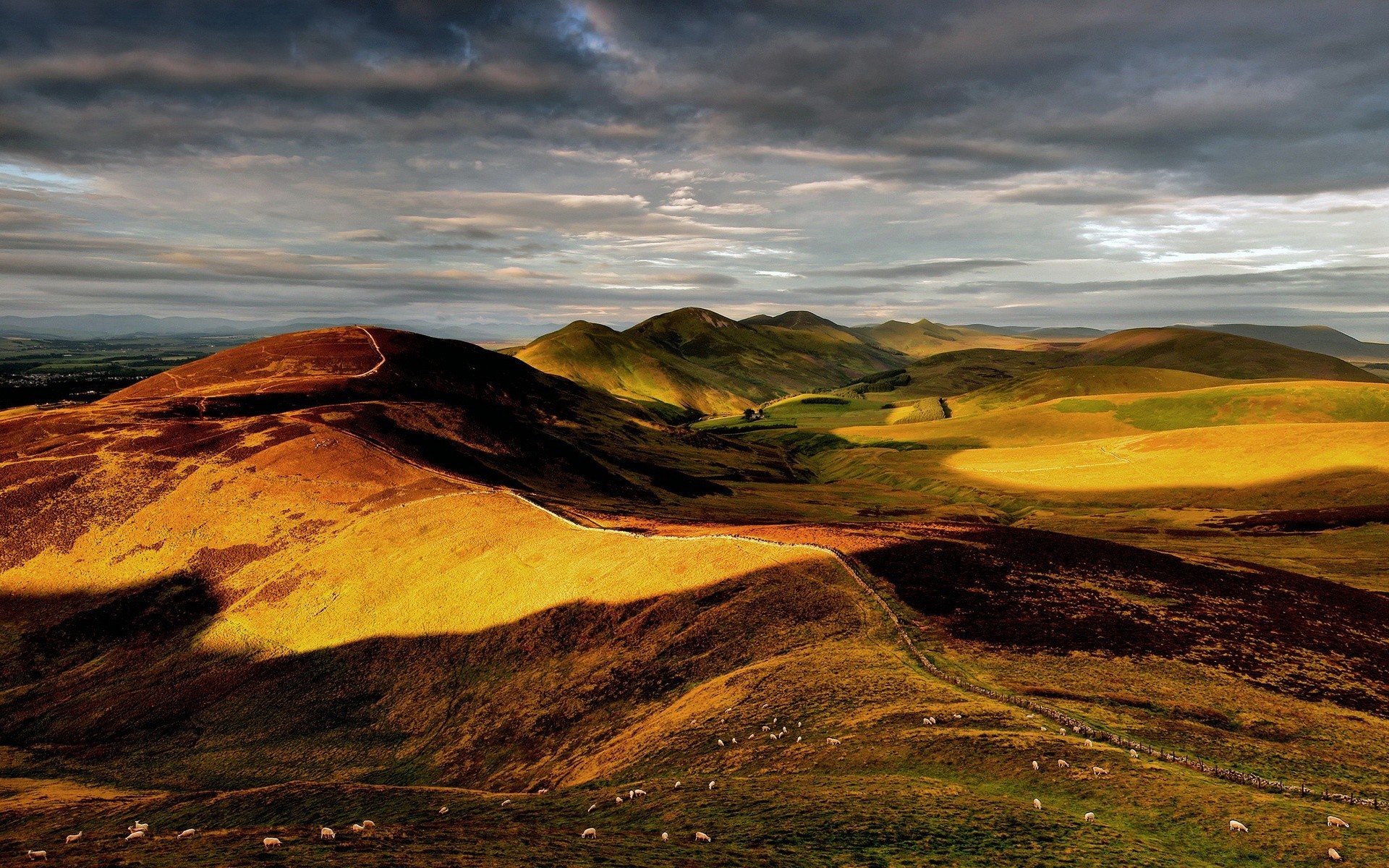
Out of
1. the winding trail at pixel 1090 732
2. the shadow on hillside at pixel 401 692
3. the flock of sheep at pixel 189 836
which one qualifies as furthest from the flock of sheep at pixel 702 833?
the shadow on hillside at pixel 401 692

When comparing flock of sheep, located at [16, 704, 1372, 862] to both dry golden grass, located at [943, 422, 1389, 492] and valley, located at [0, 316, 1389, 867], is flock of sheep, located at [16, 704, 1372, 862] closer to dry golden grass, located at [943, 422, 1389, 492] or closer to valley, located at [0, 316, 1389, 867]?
valley, located at [0, 316, 1389, 867]

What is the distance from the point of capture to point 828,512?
126500 millimetres

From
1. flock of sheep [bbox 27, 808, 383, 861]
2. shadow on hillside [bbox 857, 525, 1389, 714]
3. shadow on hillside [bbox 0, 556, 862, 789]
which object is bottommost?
shadow on hillside [bbox 0, 556, 862, 789]

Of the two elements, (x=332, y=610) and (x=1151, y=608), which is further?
(x=332, y=610)

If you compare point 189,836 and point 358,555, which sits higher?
point 189,836

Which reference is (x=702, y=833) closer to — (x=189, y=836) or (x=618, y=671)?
(x=189, y=836)

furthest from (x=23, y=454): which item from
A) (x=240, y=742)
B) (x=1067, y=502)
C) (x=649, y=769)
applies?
(x=1067, y=502)

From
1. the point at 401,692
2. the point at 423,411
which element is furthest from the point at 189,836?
the point at 423,411

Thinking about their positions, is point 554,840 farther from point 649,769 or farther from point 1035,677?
point 1035,677

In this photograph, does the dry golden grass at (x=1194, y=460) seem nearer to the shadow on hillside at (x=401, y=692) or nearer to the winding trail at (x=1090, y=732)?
the winding trail at (x=1090, y=732)

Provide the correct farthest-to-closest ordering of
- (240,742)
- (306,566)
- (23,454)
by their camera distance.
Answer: (23,454), (306,566), (240,742)

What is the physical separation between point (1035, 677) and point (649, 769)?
2233 centimetres

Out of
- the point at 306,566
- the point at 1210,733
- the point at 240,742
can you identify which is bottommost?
the point at 240,742

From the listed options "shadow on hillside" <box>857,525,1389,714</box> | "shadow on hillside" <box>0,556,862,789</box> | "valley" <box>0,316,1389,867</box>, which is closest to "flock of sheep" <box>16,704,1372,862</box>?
"valley" <box>0,316,1389,867</box>
